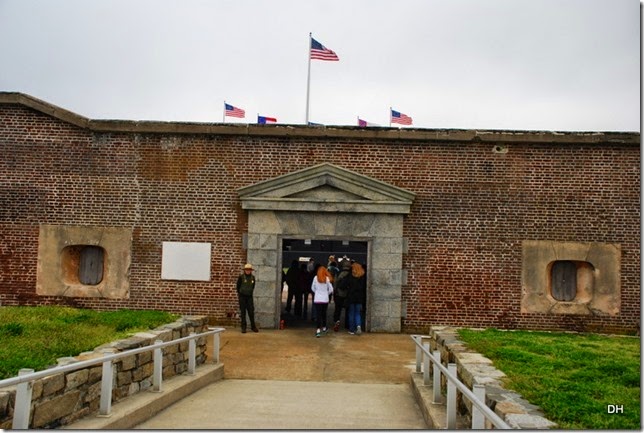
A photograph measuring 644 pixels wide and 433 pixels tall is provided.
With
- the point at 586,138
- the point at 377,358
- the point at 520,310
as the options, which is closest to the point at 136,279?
the point at 377,358

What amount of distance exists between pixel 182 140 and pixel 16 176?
351 centimetres

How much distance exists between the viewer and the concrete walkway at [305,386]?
656 cm

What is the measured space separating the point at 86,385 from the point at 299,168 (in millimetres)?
8629

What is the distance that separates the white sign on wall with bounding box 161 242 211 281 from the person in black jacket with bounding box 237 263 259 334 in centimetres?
119

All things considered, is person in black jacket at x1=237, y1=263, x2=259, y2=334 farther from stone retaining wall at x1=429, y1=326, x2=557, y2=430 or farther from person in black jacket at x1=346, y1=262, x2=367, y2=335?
stone retaining wall at x1=429, y1=326, x2=557, y2=430

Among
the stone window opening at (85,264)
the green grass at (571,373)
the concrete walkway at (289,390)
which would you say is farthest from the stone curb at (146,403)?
the stone window opening at (85,264)

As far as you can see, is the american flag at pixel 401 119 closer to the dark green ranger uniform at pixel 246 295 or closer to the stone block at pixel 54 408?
the dark green ranger uniform at pixel 246 295

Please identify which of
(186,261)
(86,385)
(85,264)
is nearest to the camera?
(86,385)

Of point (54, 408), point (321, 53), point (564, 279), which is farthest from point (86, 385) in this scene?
point (321, 53)

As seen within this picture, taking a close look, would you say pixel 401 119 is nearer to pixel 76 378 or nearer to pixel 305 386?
pixel 305 386

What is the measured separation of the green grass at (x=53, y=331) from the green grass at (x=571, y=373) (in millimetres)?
4004

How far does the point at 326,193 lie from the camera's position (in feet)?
44.8

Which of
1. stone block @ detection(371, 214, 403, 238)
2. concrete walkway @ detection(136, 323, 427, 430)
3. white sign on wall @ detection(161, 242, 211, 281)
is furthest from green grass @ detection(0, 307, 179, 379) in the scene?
stone block @ detection(371, 214, 403, 238)

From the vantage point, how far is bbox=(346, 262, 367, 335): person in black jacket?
13.1 m
